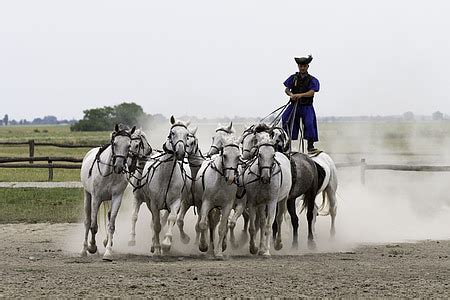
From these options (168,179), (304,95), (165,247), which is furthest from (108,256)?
(304,95)

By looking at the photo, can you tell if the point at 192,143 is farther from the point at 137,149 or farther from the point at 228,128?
the point at 137,149

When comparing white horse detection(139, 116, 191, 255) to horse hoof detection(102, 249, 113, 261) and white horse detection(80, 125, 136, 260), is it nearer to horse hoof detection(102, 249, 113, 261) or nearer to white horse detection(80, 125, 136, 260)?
white horse detection(80, 125, 136, 260)

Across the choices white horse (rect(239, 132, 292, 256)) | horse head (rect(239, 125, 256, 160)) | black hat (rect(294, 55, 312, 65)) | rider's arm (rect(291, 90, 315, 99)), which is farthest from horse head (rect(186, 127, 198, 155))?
black hat (rect(294, 55, 312, 65))

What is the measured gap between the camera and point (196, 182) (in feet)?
45.9

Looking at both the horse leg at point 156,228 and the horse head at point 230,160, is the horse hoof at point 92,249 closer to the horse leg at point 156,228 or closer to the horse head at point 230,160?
the horse leg at point 156,228

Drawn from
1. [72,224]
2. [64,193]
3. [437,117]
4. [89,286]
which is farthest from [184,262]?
[437,117]

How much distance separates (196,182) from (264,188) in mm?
1044

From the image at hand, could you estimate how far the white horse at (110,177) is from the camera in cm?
1316

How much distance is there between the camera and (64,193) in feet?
78.9

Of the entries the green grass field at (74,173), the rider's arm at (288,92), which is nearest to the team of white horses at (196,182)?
the rider's arm at (288,92)

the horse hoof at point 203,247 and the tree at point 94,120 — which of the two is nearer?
the horse hoof at point 203,247

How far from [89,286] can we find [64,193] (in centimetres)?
1408

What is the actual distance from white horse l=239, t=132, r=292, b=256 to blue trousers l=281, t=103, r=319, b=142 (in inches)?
94.1

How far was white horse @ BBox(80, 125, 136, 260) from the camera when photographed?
13.2 metres
